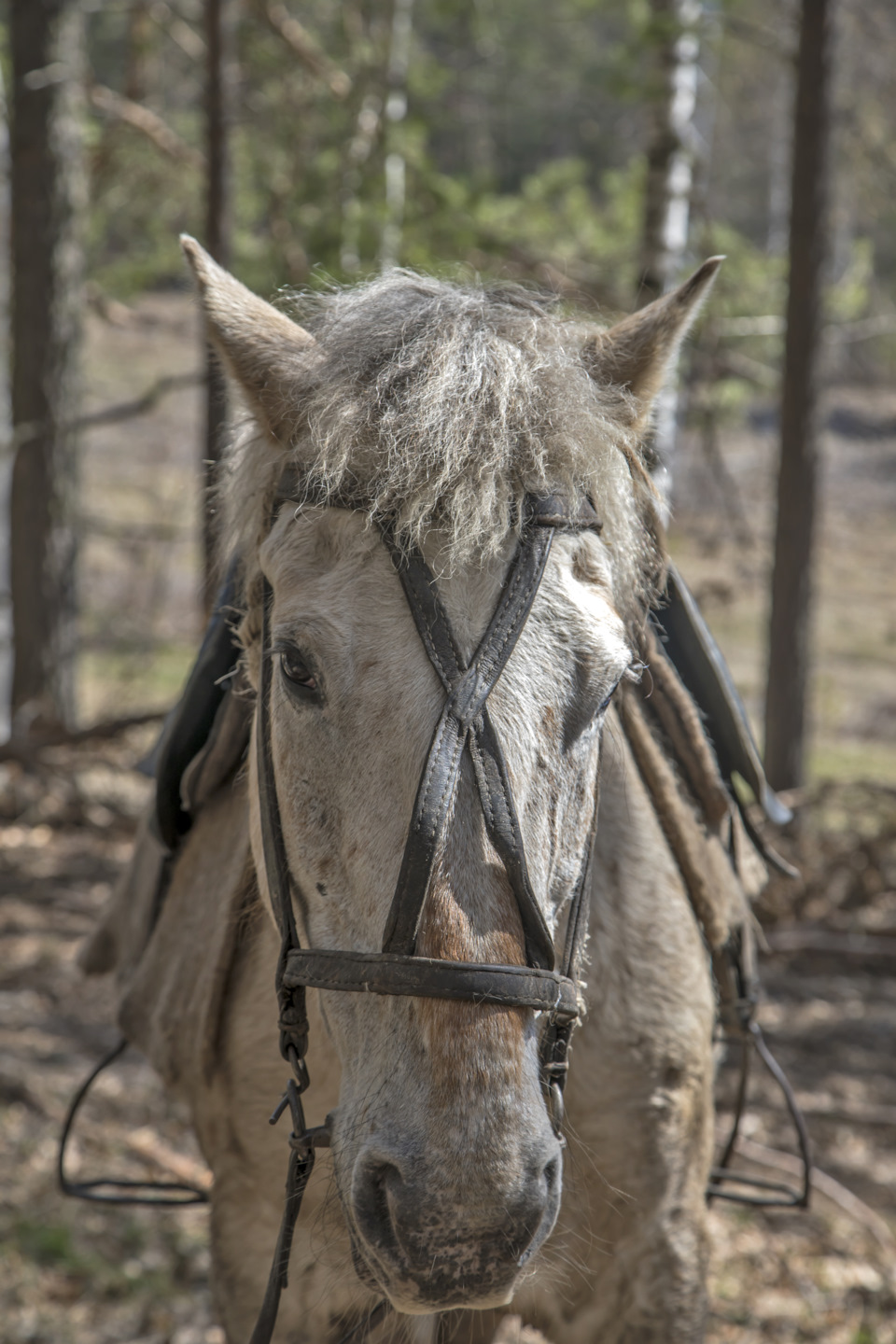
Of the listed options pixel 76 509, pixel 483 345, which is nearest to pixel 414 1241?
pixel 483 345

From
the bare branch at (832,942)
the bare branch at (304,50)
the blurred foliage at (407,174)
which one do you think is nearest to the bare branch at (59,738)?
the blurred foliage at (407,174)

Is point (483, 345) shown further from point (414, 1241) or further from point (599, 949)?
point (414, 1241)

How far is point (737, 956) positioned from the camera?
236 cm

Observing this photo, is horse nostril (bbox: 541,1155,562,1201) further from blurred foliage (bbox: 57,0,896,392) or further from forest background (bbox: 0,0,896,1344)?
blurred foliage (bbox: 57,0,896,392)

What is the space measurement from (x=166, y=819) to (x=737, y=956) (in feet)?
4.53

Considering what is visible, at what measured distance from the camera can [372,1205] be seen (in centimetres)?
129

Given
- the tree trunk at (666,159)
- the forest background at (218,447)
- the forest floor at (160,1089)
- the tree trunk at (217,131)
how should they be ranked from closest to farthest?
1. the forest floor at (160,1089)
2. the forest background at (218,447)
3. the tree trunk at (666,159)
4. the tree trunk at (217,131)

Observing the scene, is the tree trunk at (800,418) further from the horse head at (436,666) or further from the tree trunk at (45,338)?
the horse head at (436,666)

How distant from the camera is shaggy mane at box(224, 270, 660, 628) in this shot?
153 centimetres

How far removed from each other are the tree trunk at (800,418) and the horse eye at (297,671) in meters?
5.13

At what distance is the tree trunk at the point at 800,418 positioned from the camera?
5898 millimetres

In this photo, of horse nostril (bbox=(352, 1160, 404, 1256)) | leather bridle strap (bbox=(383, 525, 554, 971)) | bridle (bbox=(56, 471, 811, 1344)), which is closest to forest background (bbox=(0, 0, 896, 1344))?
bridle (bbox=(56, 471, 811, 1344))

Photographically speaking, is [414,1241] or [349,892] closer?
[414,1241]

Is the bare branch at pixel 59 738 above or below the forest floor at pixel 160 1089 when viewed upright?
above
